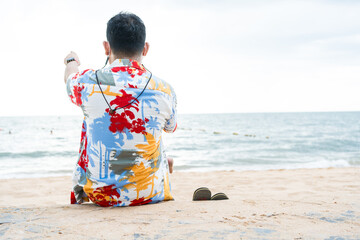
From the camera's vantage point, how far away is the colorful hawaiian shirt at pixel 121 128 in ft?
6.12

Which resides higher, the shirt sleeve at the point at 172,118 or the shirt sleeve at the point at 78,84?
the shirt sleeve at the point at 78,84

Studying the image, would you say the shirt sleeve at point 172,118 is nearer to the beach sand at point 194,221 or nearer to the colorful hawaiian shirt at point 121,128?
the colorful hawaiian shirt at point 121,128

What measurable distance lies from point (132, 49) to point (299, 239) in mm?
1546

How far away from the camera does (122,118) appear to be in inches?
73.6

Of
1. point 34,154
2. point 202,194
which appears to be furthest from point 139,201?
point 34,154

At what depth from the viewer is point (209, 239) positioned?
1515 millimetres

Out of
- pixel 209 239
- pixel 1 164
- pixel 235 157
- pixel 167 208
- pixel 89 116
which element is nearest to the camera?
pixel 209 239

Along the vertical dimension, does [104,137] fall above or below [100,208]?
above

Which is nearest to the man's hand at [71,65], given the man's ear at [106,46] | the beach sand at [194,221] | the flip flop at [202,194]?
the man's ear at [106,46]

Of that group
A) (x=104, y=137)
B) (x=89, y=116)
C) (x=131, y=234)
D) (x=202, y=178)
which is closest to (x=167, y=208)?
(x=131, y=234)

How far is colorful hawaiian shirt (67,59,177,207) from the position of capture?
187cm

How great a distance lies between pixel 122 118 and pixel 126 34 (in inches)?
22.4

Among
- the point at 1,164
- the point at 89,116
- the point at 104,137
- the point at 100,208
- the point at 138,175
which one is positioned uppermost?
the point at 89,116

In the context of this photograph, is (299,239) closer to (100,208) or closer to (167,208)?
(167,208)
